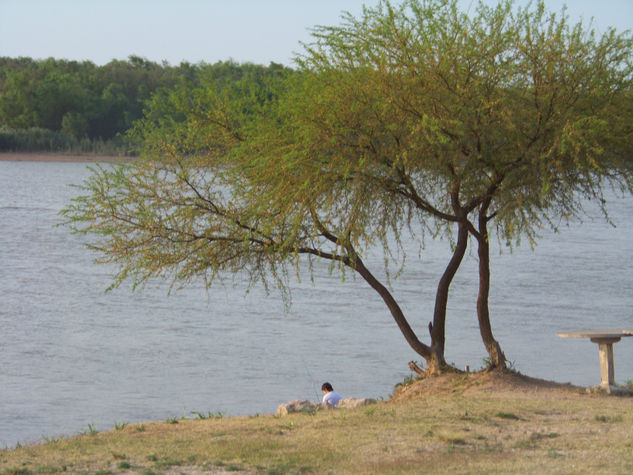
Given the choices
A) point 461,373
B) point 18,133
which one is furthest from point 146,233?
point 18,133

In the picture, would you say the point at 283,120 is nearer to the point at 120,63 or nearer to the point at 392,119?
the point at 392,119

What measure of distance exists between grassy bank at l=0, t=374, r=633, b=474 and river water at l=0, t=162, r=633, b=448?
15.6 ft

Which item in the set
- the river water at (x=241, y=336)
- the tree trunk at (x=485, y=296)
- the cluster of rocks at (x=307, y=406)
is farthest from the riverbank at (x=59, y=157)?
the cluster of rocks at (x=307, y=406)

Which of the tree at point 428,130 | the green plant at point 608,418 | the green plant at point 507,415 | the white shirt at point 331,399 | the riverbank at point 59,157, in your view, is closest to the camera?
the green plant at point 608,418

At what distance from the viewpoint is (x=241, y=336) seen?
22938 mm

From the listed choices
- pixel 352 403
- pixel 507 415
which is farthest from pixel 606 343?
pixel 352 403

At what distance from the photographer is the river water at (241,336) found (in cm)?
1739

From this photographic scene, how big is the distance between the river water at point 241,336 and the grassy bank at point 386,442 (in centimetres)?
474

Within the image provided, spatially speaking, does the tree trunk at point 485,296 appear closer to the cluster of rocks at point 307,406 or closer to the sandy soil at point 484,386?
the sandy soil at point 484,386

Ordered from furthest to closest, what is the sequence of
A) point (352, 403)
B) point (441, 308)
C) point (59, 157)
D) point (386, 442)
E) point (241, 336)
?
point (59, 157) < point (241, 336) < point (441, 308) < point (352, 403) < point (386, 442)

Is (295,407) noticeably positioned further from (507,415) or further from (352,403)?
(507,415)

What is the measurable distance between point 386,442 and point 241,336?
14132 mm

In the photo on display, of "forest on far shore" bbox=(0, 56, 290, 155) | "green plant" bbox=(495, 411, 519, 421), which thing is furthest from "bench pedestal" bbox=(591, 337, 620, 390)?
"forest on far shore" bbox=(0, 56, 290, 155)

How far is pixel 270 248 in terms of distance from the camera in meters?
13.6
